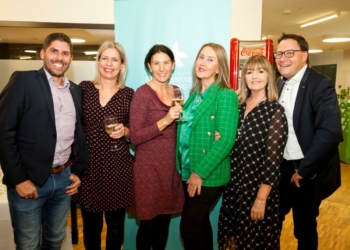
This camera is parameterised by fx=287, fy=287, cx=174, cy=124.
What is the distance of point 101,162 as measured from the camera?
2.01 meters

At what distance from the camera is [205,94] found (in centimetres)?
193

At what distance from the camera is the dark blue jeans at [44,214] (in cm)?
177

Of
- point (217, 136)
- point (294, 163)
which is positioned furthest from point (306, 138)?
point (217, 136)

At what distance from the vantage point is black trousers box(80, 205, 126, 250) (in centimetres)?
207

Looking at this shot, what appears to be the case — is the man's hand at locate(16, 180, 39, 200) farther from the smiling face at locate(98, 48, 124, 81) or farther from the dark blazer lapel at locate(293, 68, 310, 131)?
the dark blazer lapel at locate(293, 68, 310, 131)

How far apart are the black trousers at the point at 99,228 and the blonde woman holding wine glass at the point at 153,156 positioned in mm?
156

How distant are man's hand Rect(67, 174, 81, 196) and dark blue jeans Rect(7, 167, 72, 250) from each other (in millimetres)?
26

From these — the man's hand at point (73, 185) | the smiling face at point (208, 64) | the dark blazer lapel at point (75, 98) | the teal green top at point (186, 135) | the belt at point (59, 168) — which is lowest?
the man's hand at point (73, 185)

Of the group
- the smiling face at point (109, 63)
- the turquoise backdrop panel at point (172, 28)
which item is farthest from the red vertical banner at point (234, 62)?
the smiling face at point (109, 63)

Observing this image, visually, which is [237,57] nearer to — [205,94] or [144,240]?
[205,94]

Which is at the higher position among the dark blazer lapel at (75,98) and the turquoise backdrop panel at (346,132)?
the dark blazer lapel at (75,98)

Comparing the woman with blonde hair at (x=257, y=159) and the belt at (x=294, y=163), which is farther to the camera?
the belt at (x=294, y=163)

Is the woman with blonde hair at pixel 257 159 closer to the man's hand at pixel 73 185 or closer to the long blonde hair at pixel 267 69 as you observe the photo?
the long blonde hair at pixel 267 69

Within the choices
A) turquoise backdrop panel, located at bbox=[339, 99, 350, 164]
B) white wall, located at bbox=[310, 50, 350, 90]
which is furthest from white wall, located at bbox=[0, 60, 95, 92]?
white wall, located at bbox=[310, 50, 350, 90]
